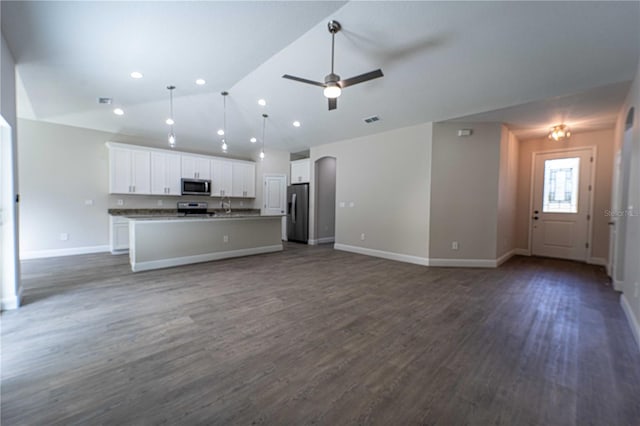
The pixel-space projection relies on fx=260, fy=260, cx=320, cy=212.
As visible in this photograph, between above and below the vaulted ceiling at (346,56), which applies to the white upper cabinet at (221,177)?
below

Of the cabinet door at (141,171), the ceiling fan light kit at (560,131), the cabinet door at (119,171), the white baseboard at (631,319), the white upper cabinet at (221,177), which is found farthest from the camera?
the white upper cabinet at (221,177)

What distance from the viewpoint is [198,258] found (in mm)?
5188

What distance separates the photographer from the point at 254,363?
6.54 ft

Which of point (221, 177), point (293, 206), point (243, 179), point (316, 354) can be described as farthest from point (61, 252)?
point (316, 354)

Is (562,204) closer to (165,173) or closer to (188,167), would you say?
(188,167)

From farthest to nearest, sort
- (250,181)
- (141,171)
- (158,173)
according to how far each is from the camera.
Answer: (250,181) < (158,173) < (141,171)

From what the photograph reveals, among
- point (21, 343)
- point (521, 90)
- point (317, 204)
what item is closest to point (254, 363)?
point (21, 343)

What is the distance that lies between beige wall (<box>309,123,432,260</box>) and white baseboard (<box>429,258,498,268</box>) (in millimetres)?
235

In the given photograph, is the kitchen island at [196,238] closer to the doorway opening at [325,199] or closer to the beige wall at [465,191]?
the doorway opening at [325,199]

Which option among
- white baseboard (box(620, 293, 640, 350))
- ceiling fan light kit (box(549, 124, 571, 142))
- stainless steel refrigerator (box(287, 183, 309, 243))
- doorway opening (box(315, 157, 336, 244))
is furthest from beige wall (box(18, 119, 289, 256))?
ceiling fan light kit (box(549, 124, 571, 142))

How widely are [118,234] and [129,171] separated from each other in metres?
1.47

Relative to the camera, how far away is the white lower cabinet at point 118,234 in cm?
587

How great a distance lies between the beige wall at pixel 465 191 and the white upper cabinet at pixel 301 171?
3.81 metres

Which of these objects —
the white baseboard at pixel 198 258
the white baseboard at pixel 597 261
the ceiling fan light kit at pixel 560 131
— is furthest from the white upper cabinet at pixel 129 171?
the white baseboard at pixel 597 261
